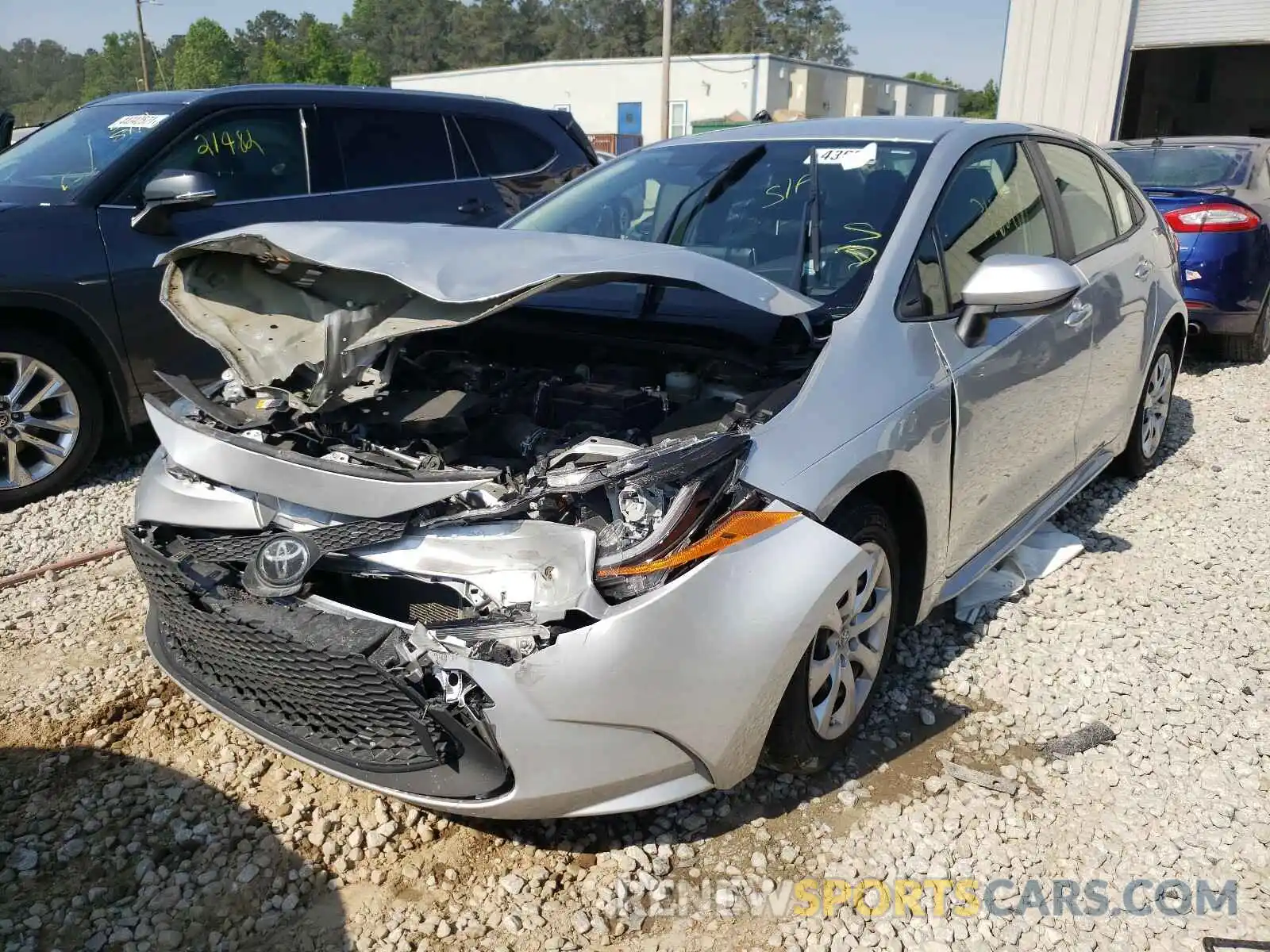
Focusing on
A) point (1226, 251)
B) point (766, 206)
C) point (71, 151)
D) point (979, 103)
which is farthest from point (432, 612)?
point (979, 103)

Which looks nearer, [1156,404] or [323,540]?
[323,540]

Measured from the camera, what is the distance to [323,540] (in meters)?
2.17

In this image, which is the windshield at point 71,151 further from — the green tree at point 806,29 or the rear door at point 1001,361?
the green tree at point 806,29

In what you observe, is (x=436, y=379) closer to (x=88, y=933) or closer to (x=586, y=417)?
(x=586, y=417)

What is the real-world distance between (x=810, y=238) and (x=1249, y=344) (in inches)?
225

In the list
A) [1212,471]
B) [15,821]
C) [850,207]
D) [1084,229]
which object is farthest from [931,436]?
[1212,471]

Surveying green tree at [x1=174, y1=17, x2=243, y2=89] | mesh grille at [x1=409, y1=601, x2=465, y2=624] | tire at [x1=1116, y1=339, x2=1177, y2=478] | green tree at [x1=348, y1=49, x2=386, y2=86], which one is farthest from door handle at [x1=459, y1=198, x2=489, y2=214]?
green tree at [x1=174, y1=17, x2=243, y2=89]

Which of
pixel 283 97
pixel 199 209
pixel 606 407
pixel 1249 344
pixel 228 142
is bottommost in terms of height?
Answer: pixel 1249 344

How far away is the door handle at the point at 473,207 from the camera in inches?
235

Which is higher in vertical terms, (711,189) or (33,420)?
(711,189)

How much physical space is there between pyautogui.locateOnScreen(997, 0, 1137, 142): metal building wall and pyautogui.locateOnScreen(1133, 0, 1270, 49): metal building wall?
0.12 metres

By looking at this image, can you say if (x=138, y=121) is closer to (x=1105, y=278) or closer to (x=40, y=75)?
(x=1105, y=278)

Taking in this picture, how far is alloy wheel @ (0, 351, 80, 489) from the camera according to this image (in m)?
4.33

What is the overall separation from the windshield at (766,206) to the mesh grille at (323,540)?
1382mm
